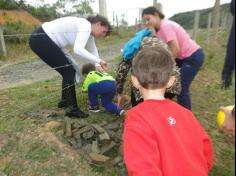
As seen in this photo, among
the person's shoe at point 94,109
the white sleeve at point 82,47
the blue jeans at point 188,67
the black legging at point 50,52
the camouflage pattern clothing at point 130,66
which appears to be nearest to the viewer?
the camouflage pattern clothing at point 130,66

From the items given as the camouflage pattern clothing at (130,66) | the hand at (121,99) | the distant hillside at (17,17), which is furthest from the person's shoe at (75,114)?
the distant hillside at (17,17)

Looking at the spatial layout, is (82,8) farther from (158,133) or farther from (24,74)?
(158,133)

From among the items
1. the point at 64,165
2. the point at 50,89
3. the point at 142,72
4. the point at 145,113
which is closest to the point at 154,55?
the point at 142,72

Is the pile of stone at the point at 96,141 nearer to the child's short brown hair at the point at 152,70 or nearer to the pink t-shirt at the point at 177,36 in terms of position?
the pink t-shirt at the point at 177,36

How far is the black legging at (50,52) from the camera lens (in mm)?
3971

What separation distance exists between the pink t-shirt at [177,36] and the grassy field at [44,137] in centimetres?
34

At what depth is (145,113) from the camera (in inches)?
70.2

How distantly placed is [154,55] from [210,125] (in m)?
3.25

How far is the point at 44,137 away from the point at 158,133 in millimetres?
2236

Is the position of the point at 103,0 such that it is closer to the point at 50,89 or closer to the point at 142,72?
the point at 50,89

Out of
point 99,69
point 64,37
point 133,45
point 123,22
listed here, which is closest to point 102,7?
point 64,37

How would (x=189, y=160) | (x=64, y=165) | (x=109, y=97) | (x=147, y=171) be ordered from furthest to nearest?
(x=109, y=97), (x=64, y=165), (x=189, y=160), (x=147, y=171)

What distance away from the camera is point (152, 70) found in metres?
1.79

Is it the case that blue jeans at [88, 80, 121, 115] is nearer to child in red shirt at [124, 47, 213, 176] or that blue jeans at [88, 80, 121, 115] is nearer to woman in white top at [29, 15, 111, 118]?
woman in white top at [29, 15, 111, 118]
